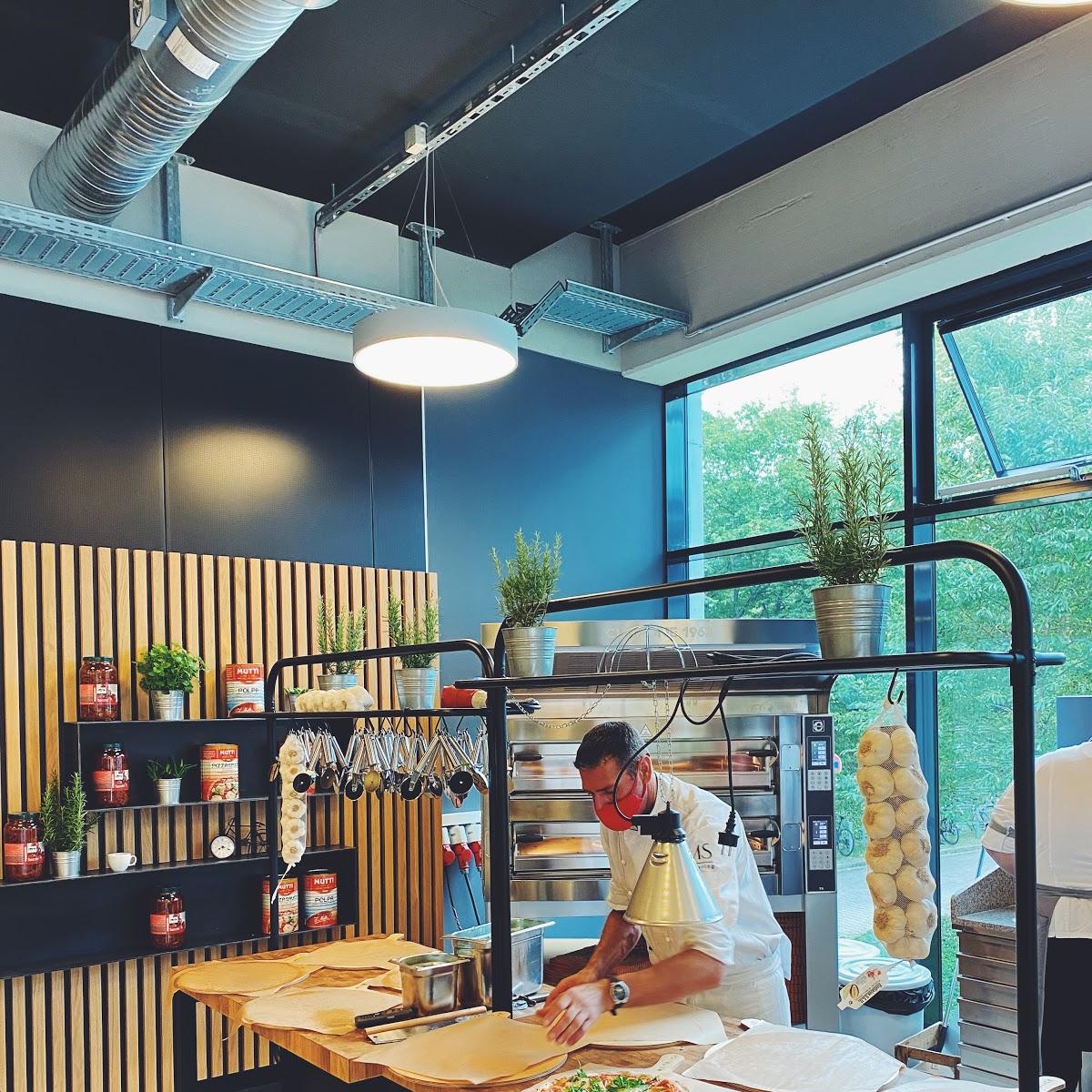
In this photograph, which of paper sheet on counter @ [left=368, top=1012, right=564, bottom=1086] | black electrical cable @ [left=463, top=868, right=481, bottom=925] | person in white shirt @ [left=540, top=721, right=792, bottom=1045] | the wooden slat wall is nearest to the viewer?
paper sheet on counter @ [left=368, top=1012, right=564, bottom=1086]

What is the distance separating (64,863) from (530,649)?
2.39m

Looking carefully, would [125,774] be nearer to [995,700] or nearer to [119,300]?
[119,300]

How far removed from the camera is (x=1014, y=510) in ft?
16.9

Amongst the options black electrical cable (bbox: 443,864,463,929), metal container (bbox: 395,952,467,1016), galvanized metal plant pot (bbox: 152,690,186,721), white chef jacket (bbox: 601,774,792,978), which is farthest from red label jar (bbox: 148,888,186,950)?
white chef jacket (bbox: 601,774,792,978)

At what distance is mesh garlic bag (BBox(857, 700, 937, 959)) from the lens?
7.45 feet

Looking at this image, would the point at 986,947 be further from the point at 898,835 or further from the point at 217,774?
the point at 217,774

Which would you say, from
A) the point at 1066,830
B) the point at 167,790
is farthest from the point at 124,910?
the point at 1066,830

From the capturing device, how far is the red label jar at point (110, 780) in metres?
4.51

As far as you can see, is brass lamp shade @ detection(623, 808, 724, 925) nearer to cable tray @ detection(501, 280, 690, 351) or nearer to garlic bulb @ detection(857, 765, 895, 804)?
garlic bulb @ detection(857, 765, 895, 804)

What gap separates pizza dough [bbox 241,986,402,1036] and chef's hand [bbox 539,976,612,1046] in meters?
0.57

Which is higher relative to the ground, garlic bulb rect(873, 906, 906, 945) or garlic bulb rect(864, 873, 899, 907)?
garlic bulb rect(864, 873, 899, 907)

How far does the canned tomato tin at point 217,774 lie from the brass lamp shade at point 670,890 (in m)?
2.90

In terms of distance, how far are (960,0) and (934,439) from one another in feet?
6.85

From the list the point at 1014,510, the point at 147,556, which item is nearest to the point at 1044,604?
the point at 1014,510
